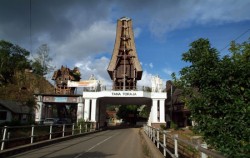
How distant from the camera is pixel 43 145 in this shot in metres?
15.0

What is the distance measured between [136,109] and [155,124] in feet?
128

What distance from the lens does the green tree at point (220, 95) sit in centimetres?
560


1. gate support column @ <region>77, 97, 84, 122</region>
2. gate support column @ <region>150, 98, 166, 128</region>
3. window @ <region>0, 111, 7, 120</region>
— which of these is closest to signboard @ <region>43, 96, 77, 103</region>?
gate support column @ <region>77, 97, 84, 122</region>

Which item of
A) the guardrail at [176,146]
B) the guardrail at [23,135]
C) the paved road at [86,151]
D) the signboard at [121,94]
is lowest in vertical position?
the paved road at [86,151]

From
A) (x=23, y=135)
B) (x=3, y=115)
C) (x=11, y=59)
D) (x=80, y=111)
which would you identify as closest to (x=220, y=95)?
(x=23, y=135)

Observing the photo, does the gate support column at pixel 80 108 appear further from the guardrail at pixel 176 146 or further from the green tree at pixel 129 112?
the green tree at pixel 129 112

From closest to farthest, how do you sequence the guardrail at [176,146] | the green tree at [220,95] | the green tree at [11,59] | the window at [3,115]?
the guardrail at [176,146], the green tree at [220,95], the window at [3,115], the green tree at [11,59]

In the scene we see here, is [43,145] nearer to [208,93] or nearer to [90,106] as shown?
[208,93]

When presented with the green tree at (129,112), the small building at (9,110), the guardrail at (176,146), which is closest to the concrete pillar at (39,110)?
the small building at (9,110)

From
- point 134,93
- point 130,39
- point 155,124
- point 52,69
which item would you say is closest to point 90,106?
point 134,93

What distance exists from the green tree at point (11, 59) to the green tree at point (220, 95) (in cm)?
5083

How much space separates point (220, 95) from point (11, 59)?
59884 mm

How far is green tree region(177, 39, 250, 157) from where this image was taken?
220 inches

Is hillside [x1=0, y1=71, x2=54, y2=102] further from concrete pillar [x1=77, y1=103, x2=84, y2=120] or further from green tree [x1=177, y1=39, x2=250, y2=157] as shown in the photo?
green tree [x1=177, y1=39, x2=250, y2=157]
